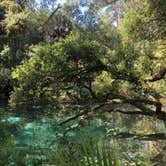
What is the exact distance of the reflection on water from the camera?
684 centimetres

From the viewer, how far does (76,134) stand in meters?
7.06

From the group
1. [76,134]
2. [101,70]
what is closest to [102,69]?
[101,70]

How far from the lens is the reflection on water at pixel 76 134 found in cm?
684

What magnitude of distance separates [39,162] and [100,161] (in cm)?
491

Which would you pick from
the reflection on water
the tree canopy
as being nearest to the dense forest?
the tree canopy

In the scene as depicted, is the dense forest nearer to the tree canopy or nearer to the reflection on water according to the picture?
the tree canopy

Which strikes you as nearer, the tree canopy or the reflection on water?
the reflection on water

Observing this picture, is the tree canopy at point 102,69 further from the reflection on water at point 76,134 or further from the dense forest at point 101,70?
the reflection on water at point 76,134

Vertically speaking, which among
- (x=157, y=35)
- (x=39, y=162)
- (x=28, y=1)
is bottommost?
(x=39, y=162)

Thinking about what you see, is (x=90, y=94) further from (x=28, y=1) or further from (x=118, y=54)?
(x=28, y=1)

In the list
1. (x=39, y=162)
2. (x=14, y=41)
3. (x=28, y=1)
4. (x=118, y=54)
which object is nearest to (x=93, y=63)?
(x=118, y=54)

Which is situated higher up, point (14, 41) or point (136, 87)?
point (14, 41)

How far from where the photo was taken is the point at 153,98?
10.3 m

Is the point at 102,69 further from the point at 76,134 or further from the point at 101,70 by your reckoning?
the point at 76,134
